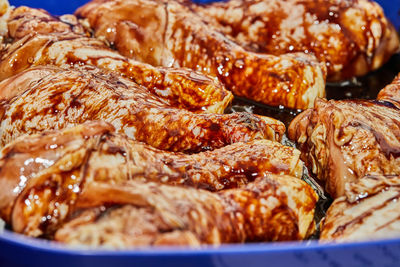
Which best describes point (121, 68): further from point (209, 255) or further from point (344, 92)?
point (209, 255)

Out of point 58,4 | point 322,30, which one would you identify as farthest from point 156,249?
point 58,4

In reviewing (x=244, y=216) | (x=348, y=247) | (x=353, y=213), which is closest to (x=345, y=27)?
(x=353, y=213)

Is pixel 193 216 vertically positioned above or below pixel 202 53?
above

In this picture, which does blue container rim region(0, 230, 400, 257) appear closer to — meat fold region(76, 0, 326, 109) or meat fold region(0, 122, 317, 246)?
meat fold region(0, 122, 317, 246)

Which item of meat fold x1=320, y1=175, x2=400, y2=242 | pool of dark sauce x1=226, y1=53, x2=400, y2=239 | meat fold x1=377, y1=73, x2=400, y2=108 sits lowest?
pool of dark sauce x1=226, y1=53, x2=400, y2=239

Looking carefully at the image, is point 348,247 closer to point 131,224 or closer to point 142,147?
point 131,224

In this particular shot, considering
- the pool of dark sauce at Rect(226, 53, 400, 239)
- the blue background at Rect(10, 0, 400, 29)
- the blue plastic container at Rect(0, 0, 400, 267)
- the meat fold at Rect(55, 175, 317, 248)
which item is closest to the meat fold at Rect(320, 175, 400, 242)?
the meat fold at Rect(55, 175, 317, 248)
